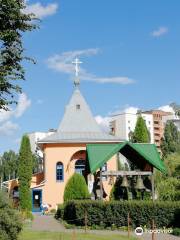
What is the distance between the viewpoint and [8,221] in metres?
15.5

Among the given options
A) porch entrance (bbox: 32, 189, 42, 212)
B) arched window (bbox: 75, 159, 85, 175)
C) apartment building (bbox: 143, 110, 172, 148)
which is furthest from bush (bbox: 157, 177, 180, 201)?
apartment building (bbox: 143, 110, 172, 148)

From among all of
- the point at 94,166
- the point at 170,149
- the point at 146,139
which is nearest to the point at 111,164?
the point at 146,139

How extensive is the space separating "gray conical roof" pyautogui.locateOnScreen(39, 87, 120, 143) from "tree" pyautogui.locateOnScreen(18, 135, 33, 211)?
2.20 metres

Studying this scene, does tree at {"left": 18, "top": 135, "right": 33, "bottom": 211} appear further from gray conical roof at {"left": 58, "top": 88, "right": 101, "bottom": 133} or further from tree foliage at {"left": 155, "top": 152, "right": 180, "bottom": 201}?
tree foliage at {"left": 155, "top": 152, "right": 180, "bottom": 201}

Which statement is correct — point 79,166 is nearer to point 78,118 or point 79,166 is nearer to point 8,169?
point 78,118

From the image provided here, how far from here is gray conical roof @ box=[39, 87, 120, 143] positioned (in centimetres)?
4359

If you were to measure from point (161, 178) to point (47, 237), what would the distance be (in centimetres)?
1753

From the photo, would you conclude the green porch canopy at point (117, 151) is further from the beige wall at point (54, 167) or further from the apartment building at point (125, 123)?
the apartment building at point (125, 123)

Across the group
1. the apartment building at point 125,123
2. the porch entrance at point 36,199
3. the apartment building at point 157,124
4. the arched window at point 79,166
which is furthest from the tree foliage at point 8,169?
the arched window at point 79,166

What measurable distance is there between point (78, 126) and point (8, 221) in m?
29.7

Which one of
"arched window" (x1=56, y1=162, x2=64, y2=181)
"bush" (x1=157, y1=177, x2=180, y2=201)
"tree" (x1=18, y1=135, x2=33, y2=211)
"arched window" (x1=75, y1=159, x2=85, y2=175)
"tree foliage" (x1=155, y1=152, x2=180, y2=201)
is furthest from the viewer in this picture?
"arched window" (x1=75, y1=159, x2=85, y2=175)

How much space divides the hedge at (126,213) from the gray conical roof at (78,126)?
18.2 meters

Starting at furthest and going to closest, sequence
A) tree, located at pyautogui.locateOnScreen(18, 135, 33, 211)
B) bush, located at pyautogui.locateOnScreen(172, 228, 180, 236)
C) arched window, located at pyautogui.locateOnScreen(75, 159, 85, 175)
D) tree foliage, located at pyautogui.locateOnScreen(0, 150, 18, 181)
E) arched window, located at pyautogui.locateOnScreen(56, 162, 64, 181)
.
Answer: tree foliage, located at pyautogui.locateOnScreen(0, 150, 18, 181)
arched window, located at pyautogui.locateOnScreen(75, 159, 85, 175)
arched window, located at pyautogui.locateOnScreen(56, 162, 64, 181)
tree, located at pyautogui.locateOnScreen(18, 135, 33, 211)
bush, located at pyautogui.locateOnScreen(172, 228, 180, 236)

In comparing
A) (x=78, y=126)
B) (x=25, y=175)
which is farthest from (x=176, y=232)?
(x=78, y=126)
